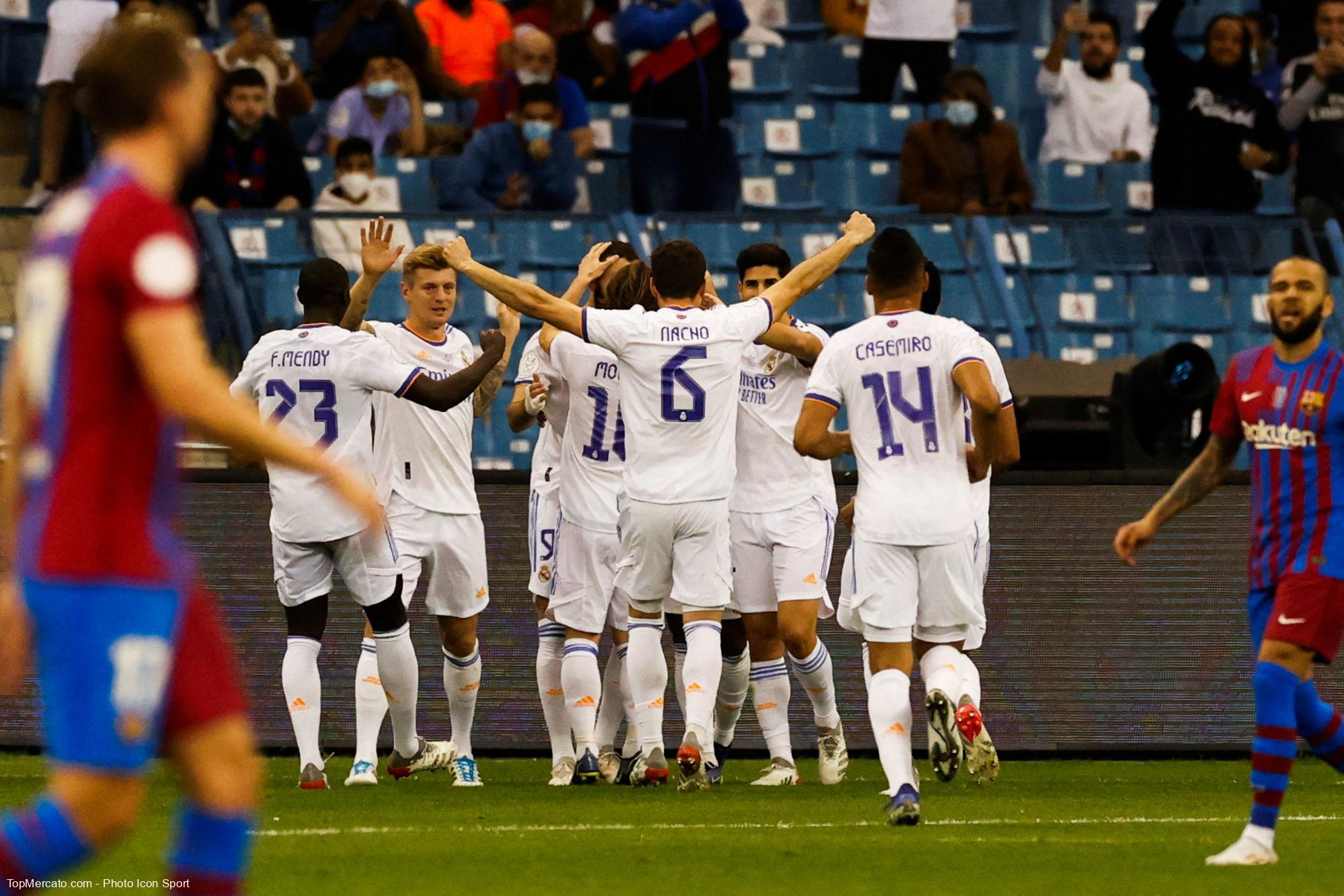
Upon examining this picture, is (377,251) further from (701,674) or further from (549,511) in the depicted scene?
(701,674)

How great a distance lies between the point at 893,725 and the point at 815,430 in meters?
1.13

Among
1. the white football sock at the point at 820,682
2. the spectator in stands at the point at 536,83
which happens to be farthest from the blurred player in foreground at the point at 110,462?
the spectator in stands at the point at 536,83

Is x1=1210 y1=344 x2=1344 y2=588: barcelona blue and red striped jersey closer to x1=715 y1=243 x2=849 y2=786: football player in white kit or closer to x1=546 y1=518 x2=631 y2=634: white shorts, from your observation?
x1=715 y1=243 x2=849 y2=786: football player in white kit

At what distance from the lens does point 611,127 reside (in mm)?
17141

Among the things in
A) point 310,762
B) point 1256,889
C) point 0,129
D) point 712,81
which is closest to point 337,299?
point 310,762

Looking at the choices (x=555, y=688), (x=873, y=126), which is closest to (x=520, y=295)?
(x=555, y=688)

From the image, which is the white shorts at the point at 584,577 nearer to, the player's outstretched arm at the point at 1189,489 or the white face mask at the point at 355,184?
the player's outstretched arm at the point at 1189,489

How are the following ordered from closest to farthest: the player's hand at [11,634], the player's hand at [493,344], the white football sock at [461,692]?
the player's hand at [11,634], the player's hand at [493,344], the white football sock at [461,692]

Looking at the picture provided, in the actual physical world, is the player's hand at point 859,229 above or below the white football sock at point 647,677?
above

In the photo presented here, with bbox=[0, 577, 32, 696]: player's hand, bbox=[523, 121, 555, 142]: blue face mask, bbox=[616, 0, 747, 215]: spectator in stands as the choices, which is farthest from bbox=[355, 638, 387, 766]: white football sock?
bbox=[616, 0, 747, 215]: spectator in stands

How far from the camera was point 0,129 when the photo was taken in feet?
54.5

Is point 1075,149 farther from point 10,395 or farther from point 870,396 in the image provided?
point 10,395

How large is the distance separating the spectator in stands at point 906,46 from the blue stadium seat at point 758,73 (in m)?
0.70

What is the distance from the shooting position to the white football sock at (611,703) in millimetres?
10391
